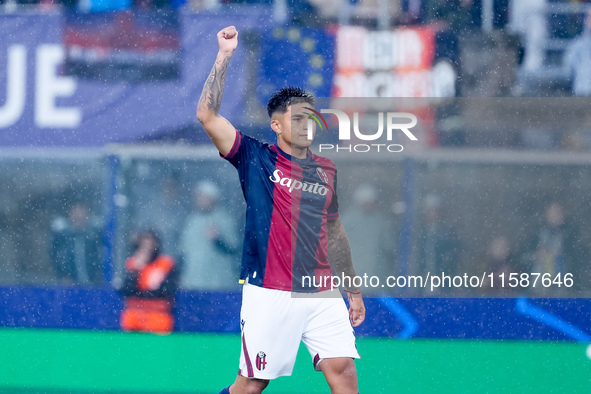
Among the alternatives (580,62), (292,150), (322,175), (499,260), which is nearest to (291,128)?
(292,150)

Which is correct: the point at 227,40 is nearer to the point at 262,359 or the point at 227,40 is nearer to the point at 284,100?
the point at 284,100

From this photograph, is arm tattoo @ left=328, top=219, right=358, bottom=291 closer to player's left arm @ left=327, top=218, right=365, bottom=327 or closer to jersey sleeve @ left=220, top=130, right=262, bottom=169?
player's left arm @ left=327, top=218, right=365, bottom=327

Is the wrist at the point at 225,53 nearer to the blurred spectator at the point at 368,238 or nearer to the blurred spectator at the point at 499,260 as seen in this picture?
the blurred spectator at the point at 368,238

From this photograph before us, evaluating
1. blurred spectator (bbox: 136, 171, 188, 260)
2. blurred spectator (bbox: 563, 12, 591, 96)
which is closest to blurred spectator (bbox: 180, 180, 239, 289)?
blurred spectator (bbox: 136, 171, 188, 260)

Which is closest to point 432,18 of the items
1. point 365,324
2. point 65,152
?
point 365,324

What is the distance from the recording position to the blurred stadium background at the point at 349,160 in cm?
365

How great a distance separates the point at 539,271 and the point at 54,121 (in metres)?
2.62

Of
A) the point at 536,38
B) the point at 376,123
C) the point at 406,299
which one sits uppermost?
the point at 536,38

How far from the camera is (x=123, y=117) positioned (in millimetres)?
3826

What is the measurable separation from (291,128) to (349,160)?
2.26 feet

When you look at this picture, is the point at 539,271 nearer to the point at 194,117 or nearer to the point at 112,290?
the point at 194,117

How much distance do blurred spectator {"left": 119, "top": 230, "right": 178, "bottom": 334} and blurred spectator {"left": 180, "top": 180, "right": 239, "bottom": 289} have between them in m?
0.11

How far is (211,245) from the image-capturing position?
3.88 m

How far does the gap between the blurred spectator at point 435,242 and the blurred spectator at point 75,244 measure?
1.69 m
